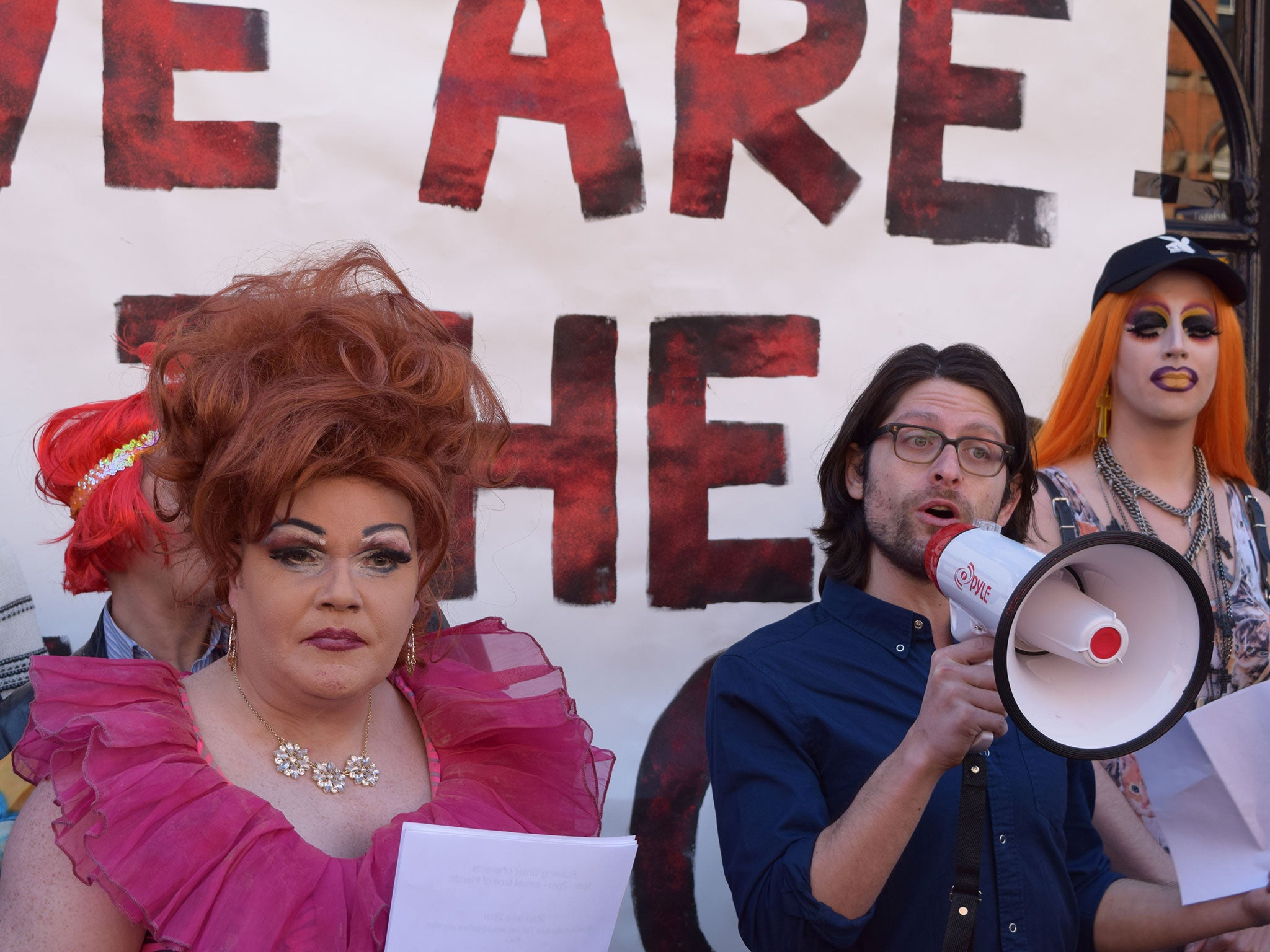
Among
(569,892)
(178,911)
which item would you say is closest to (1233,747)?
(569,892)

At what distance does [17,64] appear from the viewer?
2.77 m

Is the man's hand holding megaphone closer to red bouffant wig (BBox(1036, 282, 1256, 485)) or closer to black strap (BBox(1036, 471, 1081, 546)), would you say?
black strap (BBox(1036, 471, 1081, 546))

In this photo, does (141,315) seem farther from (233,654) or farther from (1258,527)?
(1258,527)

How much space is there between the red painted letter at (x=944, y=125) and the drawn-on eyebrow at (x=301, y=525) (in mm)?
2182

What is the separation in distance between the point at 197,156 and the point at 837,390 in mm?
1798

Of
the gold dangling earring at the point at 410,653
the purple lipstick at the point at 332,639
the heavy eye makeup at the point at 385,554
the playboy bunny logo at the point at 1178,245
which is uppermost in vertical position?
the playboy bunny logo at the point at 1178,245

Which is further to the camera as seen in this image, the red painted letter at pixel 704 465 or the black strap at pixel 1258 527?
the red painted letter at pixel 704 465

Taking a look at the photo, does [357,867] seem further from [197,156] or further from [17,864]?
[197,156]

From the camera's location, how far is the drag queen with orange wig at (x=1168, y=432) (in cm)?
288

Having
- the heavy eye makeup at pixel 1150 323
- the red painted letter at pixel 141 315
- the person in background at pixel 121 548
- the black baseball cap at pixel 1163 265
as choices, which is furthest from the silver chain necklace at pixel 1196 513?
the red painted letter at pixel 141 315

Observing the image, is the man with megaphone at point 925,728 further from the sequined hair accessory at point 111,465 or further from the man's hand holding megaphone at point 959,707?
the sequined hair accessory at point 111,465

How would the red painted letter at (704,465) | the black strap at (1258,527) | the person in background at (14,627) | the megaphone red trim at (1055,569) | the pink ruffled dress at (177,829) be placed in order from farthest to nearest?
the red painted letter at (704,465) → the black strap at (1258,527) → the person in background at (14,627) → the megaphone red trim at (1055,569) → the pink ruffled dress at (177,829)

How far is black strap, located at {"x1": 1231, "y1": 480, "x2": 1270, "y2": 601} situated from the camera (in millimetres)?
2906

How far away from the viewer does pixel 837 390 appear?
3262 millimetres
